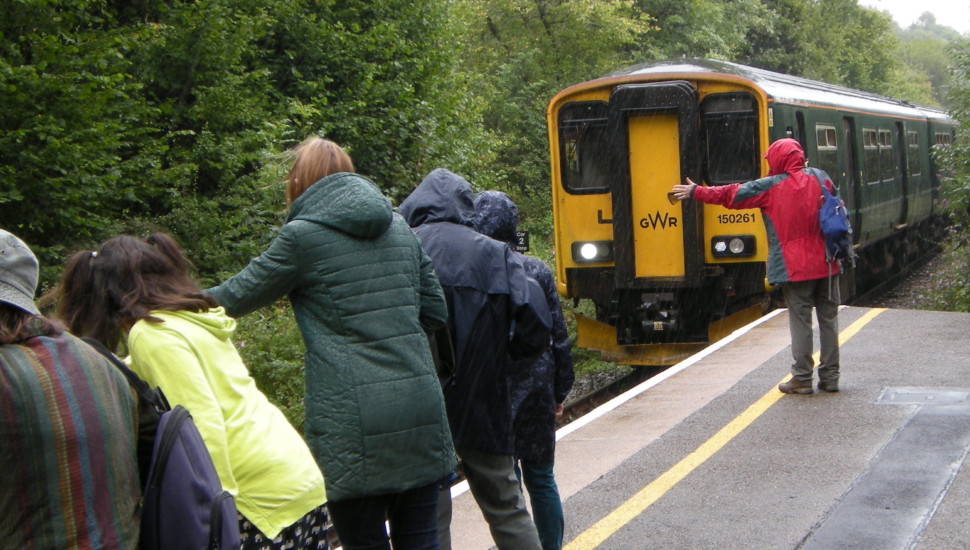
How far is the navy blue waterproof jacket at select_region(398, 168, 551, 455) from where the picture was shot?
4.11 m

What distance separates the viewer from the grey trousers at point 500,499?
416 centimetres

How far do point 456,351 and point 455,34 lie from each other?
14.6m

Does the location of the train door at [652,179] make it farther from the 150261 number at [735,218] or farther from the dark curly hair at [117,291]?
the dark curly hair at [117,291]

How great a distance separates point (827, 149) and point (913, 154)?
7093 mm

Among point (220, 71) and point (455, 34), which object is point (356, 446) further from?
point (455, 34)

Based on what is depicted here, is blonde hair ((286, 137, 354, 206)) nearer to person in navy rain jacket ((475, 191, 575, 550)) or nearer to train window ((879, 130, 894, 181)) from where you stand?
person in navy rain jacket ((475, 191, 575, 550))

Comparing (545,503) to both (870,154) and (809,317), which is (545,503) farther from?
(870,154)

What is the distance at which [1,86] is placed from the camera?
29.8ft

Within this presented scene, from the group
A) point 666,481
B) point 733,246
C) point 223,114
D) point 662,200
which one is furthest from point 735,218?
point 223,114

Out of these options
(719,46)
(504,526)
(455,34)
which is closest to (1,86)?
(504,526)

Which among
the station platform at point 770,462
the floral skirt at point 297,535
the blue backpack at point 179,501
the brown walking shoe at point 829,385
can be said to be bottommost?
the station platform at point 770,462

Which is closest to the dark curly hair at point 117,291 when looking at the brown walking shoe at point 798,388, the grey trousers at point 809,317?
the grey trousers at point 809,317

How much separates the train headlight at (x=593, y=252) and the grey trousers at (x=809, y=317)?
4.15m

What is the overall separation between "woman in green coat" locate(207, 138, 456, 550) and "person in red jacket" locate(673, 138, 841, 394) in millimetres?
4502
